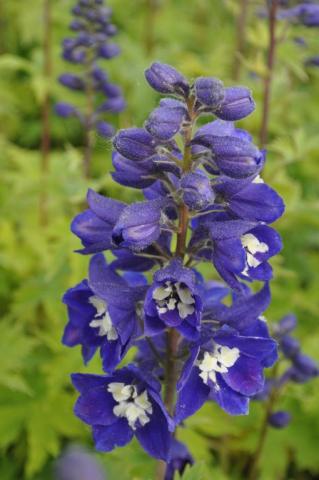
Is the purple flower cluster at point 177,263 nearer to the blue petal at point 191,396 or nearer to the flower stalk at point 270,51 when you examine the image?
the blue petal at point 191,396

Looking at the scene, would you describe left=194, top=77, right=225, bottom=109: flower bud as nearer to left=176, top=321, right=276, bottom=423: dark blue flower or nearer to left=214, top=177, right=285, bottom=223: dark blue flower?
left=214, top=177, right=285, bottom=223: dark blue flower

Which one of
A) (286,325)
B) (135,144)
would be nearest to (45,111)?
(286,325)

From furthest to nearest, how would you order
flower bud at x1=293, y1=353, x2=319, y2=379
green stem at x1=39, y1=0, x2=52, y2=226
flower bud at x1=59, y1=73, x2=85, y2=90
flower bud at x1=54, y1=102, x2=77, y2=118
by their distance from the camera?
green stem at x1=39, y1=0, x2=52, y2=226 < flower bud at x1=54, y1=102, x2=77, y2=118 < flower bud at x1=59, y1=73, x2=85, y2=90 < flower bud at x1=293, y1=353, x2=319, y2=379

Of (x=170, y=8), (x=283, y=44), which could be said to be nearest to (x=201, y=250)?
(x=283, y=44)

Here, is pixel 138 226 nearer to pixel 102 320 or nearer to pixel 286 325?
pixel 102 320

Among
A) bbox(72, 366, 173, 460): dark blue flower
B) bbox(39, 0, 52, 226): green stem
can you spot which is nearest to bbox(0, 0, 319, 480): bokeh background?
bbox(39, 0, 52, 226): green stem

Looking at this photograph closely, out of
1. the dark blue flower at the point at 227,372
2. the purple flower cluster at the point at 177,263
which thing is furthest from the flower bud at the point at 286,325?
the dark blue flower at the point at 227,372
